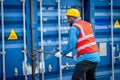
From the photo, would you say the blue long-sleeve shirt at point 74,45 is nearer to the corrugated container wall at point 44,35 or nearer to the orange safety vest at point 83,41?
the orange safety vest at point 83,41

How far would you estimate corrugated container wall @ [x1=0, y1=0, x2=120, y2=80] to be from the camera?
5.73 meters

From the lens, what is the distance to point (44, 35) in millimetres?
6094

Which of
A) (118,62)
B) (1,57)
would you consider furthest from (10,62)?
(118,62)

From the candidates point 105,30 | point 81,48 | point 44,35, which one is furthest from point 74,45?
point 105,30

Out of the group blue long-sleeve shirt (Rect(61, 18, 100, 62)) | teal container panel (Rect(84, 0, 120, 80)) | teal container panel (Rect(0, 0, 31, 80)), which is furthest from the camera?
teal container panel (Rect(84, 0, 120, 80))

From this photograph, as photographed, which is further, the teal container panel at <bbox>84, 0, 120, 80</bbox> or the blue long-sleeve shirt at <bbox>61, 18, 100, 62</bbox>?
the teal container panel at <bbox>84, 0, 120, 80</bbox>

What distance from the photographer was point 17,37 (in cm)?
580

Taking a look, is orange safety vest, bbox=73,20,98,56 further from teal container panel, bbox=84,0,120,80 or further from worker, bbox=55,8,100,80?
teal container panel, bbox=84,0,120,80

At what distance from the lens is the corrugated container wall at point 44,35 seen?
5.73 m

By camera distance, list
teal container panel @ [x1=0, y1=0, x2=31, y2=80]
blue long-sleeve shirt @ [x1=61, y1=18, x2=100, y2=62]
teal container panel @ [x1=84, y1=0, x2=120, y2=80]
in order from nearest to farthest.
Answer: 1. blue long-sleeve shirt @ [x1=61, y1=18, x2=100, y2=62]
2. teal container panel @ [x1=0, y1=0, x2=31, y2=80]
3. teal container panel @ [x1=84, y1=0, x2=120, y2=80]

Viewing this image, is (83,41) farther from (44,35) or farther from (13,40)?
(13,40)

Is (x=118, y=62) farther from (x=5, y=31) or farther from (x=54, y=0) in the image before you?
(x=5, y=31)

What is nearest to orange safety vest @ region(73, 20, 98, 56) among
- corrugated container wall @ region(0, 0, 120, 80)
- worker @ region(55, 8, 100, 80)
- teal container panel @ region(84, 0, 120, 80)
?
worker @ region(55, 8, 100, 80)

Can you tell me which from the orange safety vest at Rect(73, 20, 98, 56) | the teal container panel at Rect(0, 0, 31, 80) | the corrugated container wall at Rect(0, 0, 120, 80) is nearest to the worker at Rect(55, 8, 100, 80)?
the orange safety vest at Rect(73, 20, 98, 56)
